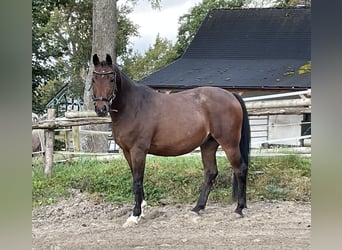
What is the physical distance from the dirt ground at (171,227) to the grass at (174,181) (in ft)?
0.57

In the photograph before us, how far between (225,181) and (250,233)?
128 cm

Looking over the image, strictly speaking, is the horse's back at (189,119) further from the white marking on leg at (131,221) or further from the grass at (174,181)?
the grass at (174,181)

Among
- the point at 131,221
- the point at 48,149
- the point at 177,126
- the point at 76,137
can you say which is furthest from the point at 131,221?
the point at 76,137

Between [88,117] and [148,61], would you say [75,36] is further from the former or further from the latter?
[88,117]

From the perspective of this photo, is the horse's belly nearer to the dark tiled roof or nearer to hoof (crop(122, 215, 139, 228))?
hoof (crop(122, 215, 139, 228))

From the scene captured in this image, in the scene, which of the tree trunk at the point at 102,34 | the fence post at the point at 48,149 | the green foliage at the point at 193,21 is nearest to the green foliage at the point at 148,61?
the green foliage at the point at 193,21

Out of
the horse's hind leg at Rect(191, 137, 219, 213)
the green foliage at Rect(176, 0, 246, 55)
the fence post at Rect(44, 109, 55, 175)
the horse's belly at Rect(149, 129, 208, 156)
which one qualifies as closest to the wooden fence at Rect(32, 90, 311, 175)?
the fence post at Rect(44, 109, 55, 175)

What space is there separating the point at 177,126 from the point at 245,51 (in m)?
5.71

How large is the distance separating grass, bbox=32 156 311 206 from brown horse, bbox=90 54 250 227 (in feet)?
1.83

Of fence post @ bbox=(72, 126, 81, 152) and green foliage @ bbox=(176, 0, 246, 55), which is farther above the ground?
green foliage @ bbox=(176, 0, 246, 55)

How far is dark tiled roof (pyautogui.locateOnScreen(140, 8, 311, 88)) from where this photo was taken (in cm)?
792
